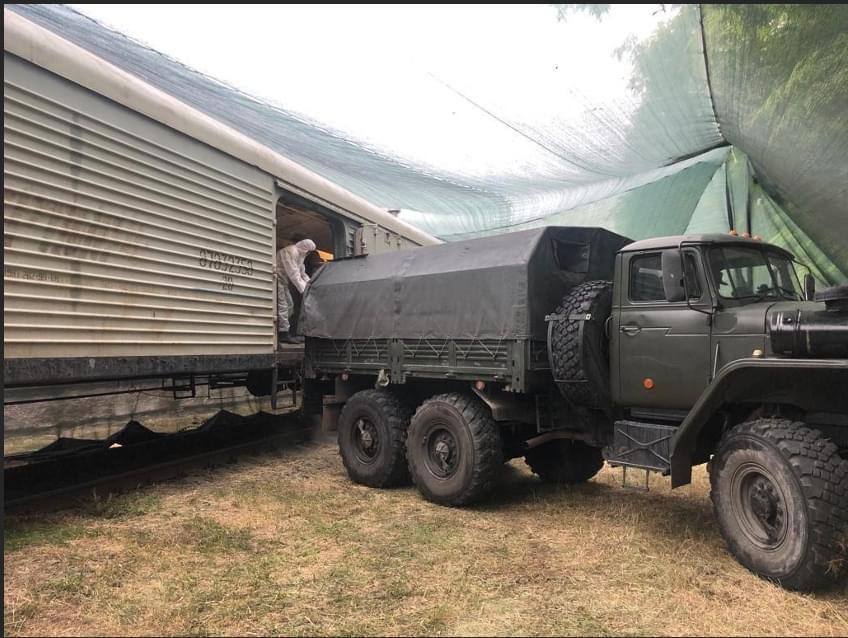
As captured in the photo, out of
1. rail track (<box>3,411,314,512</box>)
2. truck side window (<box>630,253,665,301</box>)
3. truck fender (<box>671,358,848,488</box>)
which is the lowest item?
rail track (<box>3,411,314,512</box>)

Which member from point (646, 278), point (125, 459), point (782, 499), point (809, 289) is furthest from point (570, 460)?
point (125, 459)

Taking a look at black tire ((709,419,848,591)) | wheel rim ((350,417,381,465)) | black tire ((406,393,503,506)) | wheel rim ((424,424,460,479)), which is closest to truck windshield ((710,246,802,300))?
black tire ((709,419,848,591))

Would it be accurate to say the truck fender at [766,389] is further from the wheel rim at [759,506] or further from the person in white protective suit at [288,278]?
the person in white protective suit at [288,278]

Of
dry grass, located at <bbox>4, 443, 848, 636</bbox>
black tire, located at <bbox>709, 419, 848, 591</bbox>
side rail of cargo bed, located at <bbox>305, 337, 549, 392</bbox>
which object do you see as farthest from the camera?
side rail of cargo bed, located at <bbox>305, 337, 549, 392</bbox>

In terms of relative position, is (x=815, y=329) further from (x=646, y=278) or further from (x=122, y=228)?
(x=122, y=228)

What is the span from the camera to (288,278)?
797 centimetres

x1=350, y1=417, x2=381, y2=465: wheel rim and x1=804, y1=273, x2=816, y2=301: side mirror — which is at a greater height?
x1=804, y1=273, x2=816, y2=301: side mirror

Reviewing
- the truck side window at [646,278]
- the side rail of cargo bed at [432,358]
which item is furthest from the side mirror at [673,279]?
the side rail of cargo bed at [432,358]

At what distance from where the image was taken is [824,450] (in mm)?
3426

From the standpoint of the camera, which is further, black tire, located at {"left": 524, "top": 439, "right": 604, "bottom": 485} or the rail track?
black tire, located at {"left": 524, "top": 439, "right": 604, "bottom": 485}

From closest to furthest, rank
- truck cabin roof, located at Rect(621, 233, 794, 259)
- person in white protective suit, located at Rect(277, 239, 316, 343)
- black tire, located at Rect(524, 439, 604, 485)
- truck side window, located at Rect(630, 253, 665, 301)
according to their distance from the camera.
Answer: truck cabin roof, located at Rect(621, 233, 794, 259) → truck side window, located at Rect(630, 253, 665, 301) → black tire, located at Rect(524, 439, 604, 485) → person in white protective suit, located at Rect(277, 239, 316, 343)

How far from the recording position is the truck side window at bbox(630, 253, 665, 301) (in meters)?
4.56

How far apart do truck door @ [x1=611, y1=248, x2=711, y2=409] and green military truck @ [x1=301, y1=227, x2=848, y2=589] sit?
0.01m

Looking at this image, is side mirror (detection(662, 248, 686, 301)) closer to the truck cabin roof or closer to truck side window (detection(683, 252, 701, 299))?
truck side window (detection(683, 252, 701, 299))
